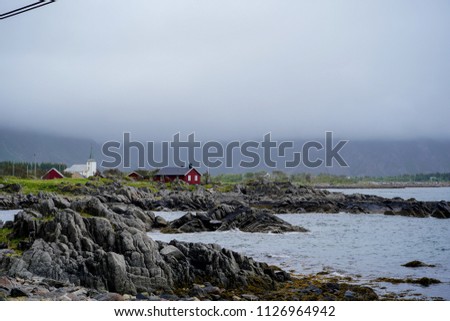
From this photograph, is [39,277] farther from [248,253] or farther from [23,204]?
[23,204]

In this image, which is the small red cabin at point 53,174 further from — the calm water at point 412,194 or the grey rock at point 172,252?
the grey rock at point 172,252

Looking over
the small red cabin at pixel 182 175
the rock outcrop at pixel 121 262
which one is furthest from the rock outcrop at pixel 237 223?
the small red cabin at pixel 182 175

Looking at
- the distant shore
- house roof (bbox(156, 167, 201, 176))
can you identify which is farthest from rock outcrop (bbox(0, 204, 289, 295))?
the distant shore

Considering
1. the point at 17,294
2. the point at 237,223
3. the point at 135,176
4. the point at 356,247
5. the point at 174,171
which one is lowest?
the point at 356,247

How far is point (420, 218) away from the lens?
3838cm

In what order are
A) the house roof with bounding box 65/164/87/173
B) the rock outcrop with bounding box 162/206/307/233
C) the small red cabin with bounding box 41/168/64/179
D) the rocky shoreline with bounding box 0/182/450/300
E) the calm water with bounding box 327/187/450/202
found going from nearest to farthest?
the rocky shoreline with bounding box 0/182/450/300 < the rock outcrop with bounding box 162/206/307/233 < the small red cabin with bounding box 41/168/64/179 < the calm water with bounding box 327/187/450/202 < the house roof with bounding box 65/164/87/173

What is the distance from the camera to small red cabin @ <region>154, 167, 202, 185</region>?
64.2 meters

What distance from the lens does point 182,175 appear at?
64.6 meters

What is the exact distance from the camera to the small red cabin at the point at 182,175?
211 ft

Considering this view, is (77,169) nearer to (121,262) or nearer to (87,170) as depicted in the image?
(87,170)

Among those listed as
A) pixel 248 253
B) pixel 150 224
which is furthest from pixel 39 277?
pixel 150 224

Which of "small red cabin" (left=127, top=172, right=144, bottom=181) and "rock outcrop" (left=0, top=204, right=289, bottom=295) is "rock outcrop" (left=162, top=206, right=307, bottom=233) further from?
"small red cabin" (left=127, top=172, right=144, bottom=181)

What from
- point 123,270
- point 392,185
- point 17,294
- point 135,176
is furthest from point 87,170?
point 392,185
